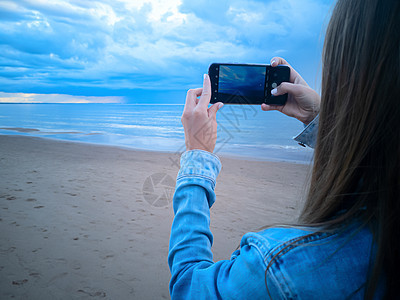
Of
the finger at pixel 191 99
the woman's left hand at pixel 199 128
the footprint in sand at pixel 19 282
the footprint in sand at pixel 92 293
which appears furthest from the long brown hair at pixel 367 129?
the footprint in sand at pixel 19 282

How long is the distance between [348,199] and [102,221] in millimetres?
4605

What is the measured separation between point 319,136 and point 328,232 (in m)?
0.31

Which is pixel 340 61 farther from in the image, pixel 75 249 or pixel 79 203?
pixel 79 203

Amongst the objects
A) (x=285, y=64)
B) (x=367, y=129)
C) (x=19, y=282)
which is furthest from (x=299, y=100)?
(x=19, y=282)

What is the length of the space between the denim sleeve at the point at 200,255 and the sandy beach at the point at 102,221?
42cm

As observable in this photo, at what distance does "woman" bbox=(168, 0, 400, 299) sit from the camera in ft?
1.84

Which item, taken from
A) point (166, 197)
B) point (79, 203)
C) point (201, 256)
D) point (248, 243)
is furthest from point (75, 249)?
point (248, 243)

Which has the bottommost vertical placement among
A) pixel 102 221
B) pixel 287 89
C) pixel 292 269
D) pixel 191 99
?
pixel 102 221

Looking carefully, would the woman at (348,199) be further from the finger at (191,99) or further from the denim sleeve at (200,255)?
the finger at (191,99)

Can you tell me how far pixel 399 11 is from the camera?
58 cm

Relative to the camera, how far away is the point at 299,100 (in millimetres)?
1460

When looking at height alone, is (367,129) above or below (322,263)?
above

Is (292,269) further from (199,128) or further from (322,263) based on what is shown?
(199,128)

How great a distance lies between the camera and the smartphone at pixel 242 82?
161 centimetres
